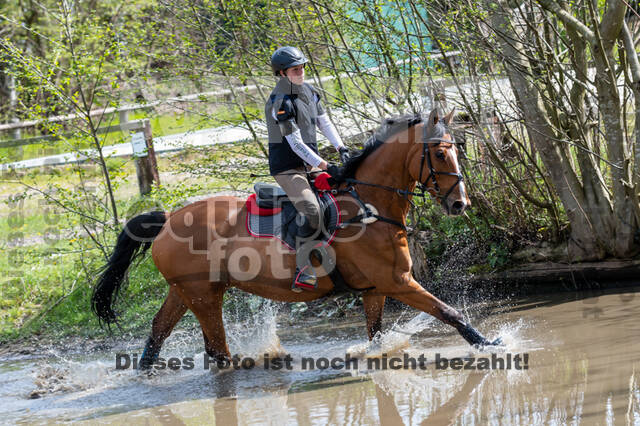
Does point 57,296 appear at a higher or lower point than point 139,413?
higher

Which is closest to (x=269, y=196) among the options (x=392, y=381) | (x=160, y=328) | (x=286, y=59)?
(x=286, y=59)

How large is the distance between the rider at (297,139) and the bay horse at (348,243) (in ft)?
0.67

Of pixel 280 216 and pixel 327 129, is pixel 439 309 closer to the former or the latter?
pixel 280 216

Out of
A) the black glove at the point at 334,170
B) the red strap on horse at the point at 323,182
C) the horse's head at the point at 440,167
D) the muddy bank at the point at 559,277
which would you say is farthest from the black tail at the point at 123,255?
the muddy bank at the point at 559,277

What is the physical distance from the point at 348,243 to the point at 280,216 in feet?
2.16

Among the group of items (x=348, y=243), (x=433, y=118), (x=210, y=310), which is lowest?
(x=210, y=310)

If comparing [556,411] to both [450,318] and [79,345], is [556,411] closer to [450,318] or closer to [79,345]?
[450,318]

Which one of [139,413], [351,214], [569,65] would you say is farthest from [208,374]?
[569,65]

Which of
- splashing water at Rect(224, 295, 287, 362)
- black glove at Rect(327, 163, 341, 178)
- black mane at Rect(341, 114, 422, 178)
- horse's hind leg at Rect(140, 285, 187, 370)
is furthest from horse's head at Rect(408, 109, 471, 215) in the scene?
horse's hind leg at Rect(140, 285, 187, 370)

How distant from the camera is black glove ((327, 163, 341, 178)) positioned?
19.8 ft

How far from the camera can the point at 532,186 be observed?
8367mm

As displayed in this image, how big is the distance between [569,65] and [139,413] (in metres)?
5.39

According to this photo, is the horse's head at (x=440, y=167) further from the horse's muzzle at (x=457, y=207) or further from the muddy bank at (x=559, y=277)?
the muddy bank at (x=559, y=277)

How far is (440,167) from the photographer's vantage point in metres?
5.76
